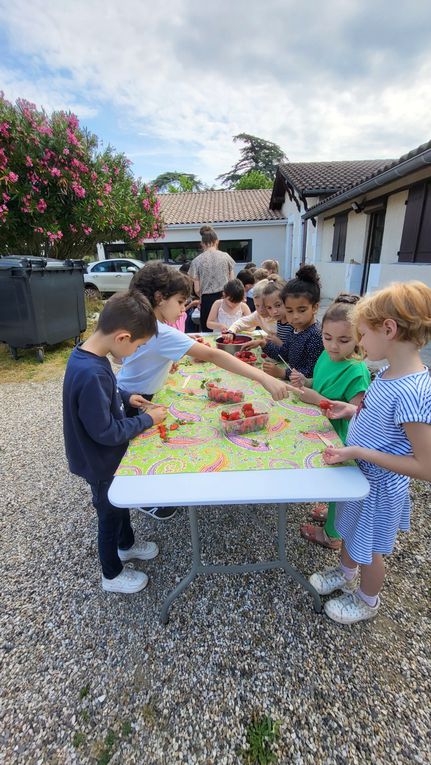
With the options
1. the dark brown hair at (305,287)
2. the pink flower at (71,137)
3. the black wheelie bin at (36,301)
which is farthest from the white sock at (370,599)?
the pink flower at (71,137)

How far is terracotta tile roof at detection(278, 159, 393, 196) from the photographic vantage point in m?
12.4

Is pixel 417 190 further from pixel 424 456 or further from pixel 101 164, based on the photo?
pixel 424 456

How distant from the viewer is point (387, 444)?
126 cm

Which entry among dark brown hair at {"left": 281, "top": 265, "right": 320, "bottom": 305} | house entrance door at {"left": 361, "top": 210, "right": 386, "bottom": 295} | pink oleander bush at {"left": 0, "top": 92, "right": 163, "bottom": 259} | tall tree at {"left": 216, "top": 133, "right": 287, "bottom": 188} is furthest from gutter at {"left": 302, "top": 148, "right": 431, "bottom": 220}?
tall tree at {"left": 216, "top": 133, "right": 287, "bottom": 188}

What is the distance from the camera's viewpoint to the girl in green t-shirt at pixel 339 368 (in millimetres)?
1633

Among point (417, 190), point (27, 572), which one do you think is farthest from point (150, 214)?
point (27, 572)

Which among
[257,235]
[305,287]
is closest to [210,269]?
[305,287]

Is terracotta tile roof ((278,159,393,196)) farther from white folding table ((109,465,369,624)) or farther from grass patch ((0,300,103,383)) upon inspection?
white folding table ((109,465,369,624))

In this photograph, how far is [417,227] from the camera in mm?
6707

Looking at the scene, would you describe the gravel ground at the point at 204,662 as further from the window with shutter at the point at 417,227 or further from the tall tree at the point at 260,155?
the tall tree at the point at 260,155

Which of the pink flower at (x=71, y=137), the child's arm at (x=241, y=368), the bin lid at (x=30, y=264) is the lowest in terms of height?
the child's arm at (x=241, y=368)

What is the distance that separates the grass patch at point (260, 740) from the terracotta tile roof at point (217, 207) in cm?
1823

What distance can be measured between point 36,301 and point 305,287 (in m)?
4.63

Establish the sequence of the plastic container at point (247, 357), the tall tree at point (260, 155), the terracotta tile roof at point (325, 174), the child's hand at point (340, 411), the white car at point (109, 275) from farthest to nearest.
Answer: the tall tree at point (260, 155)
the white car at point (109, 275)
the terracotta tile roof at point (325, 174)
the plastic container at point (247, 357)
the child's hand at point (340, 411)
